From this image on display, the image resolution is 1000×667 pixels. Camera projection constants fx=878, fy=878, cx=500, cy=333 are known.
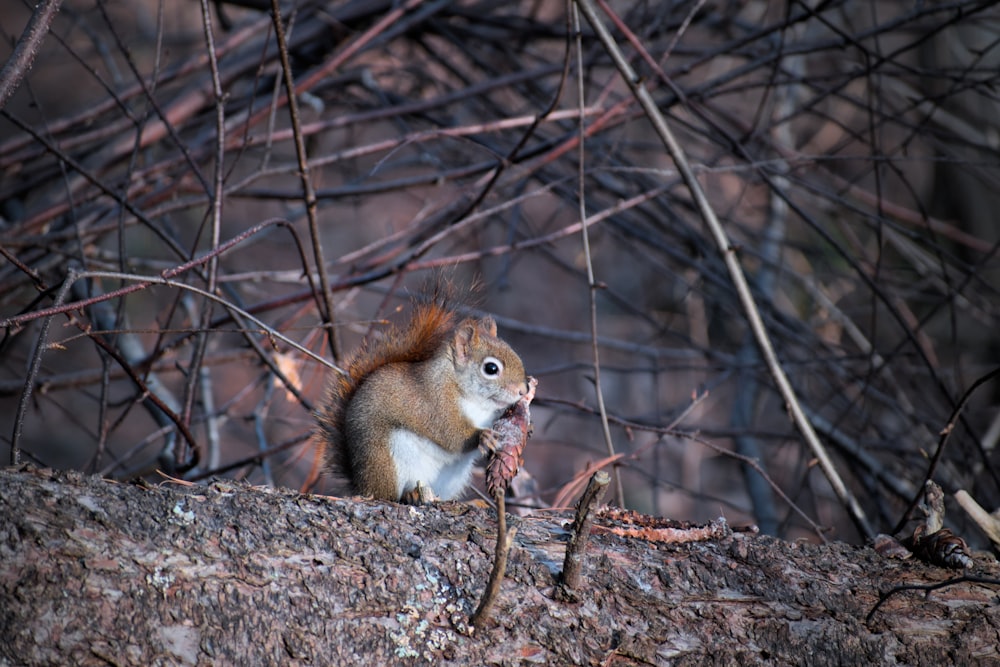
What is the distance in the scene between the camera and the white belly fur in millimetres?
1979

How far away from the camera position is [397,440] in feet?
6.54

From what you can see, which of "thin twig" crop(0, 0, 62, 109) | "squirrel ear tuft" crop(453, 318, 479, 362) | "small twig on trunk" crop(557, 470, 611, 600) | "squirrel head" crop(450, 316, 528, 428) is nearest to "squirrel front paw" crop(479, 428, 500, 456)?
"squirrel head" crop(450, 316, 528, 428)

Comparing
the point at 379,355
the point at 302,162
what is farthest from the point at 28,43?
the point at 379,355

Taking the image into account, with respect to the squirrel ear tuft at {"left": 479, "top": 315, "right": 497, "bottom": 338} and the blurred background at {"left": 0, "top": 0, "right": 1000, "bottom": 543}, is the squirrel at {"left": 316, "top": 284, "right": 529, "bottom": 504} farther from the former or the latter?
the blurred background at {"left": 0, "top": 0, "right": 1000, "bottom": 543}

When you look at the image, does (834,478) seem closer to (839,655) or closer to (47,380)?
(839,655)

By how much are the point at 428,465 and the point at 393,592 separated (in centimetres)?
70

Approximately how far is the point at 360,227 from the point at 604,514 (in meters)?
6.77

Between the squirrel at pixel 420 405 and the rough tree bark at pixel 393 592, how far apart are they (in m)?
0.40

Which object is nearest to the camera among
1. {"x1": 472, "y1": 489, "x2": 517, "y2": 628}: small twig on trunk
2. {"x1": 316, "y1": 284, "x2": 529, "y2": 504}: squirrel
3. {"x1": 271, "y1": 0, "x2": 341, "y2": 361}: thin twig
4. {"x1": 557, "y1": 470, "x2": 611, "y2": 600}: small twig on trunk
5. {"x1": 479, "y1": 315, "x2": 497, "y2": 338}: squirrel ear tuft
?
{"x1": 472, "y1": 489, "x2": 517, "y2": 628}: small twig on trunk

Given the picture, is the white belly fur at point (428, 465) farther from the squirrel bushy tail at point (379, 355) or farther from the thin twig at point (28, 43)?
the thin twig at point (28, 43)

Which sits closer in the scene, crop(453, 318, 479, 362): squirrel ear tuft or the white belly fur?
the white belly fur

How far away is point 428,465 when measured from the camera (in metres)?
2.05

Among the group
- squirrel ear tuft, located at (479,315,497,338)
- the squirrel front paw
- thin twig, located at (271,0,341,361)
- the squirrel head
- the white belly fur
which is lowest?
the white belly fur

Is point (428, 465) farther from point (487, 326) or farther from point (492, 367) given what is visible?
point (487, 326)
